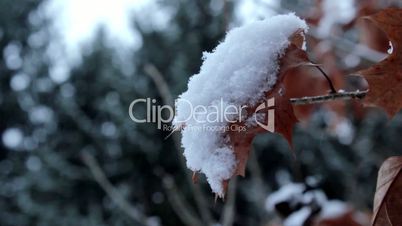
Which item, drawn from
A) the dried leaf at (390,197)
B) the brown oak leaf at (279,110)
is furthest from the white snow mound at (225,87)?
the dried leaf at (390,197)

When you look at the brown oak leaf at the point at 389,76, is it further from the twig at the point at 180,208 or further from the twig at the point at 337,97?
the twig at the point at 180,208

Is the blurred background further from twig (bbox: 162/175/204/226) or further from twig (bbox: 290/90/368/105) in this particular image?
twig (bbox: 290/90/368/105)

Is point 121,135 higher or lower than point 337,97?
higher

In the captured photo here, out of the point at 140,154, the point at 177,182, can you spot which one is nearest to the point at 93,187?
the point at 140,154

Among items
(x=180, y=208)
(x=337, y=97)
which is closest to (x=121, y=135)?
(x=180, y=208)

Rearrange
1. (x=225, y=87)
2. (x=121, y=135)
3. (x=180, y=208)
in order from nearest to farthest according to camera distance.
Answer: (x=225, y=87), (x=180, y=208), (x=121, y=135)

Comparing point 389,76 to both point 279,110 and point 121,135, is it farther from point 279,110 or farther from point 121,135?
point 121,135

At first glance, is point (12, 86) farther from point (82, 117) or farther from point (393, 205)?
point (393, 205)

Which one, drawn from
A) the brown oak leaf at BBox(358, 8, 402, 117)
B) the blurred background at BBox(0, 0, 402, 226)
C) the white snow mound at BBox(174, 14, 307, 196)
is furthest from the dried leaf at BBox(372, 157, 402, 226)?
the blurred background at BBox(0, 0, 402, 226)
